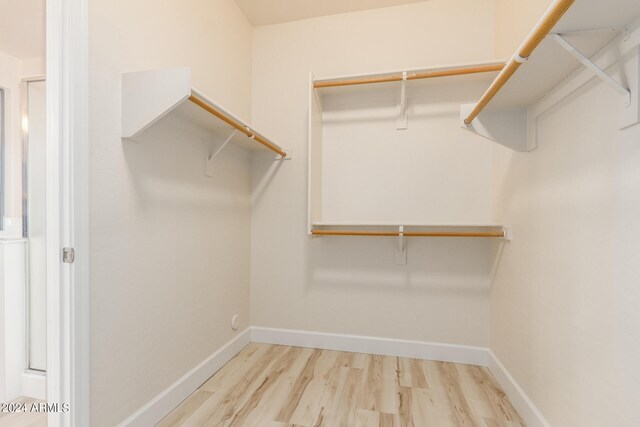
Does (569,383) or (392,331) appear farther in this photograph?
(392,331)

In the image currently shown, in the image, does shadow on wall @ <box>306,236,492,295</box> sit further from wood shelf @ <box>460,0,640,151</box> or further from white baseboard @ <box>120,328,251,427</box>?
wood shelf @ <box>460,0,640,151</box>

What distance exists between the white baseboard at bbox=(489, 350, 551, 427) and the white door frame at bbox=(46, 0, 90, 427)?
A: 185 centimetres

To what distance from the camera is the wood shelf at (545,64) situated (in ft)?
2.71

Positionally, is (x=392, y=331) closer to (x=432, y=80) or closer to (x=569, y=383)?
(x=569, y=383)

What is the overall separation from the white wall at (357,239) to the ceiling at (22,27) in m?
1.31

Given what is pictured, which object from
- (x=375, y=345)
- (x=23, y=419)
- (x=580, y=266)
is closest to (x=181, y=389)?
(x=23, y=419)

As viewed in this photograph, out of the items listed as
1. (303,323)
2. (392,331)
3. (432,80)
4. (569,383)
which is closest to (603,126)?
(569,383)

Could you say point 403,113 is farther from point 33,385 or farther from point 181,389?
point 33,385

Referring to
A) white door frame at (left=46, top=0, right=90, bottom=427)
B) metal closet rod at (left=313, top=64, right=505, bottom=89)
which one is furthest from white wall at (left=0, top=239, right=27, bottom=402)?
metal closet rod at (left=313, top=64, right=505, bottom=89)

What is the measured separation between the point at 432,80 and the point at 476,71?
0.29 meters

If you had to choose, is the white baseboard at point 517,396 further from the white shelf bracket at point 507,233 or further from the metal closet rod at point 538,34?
the metal closet rod at point 538,34

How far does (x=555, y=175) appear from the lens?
4.35ft

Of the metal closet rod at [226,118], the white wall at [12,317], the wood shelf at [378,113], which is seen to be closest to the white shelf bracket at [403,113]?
the wood shelf at [378,113]

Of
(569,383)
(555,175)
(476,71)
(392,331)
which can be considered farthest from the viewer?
(392,331)
